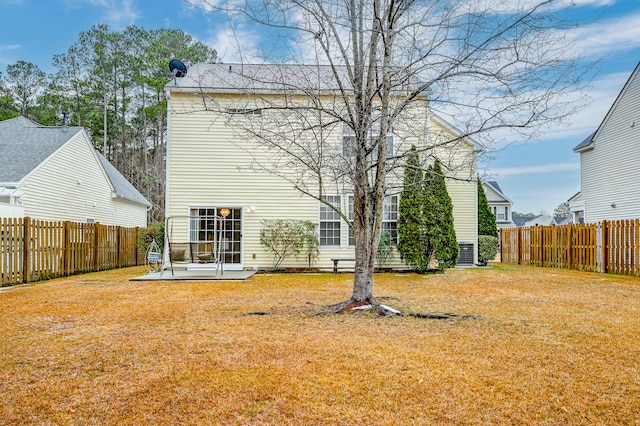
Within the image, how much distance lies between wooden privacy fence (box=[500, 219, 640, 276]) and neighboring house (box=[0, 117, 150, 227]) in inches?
659

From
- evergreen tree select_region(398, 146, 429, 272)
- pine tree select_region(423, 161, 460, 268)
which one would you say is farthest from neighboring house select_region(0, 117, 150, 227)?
pine tree select_region(423, 161, 460, 268)

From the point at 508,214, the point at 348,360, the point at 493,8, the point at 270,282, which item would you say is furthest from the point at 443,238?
→ the point at 508,214

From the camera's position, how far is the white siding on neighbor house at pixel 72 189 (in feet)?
45.6

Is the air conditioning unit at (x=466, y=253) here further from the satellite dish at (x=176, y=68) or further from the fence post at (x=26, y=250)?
the fence post at (x=26, y=250)

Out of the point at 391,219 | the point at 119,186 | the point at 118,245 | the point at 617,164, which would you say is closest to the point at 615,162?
the point at 617,164

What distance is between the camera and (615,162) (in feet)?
54.7

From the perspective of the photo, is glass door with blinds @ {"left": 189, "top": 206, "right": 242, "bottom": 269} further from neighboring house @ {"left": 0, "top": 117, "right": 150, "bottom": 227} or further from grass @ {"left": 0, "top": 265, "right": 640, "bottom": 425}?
grass @ {"left": 0, "top": 265, "right": 640, "bottom": 425}

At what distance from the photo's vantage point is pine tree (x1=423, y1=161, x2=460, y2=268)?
12102mm

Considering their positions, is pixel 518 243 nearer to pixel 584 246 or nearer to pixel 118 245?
pixel 584 246

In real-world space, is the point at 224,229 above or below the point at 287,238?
above

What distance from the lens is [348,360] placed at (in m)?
3.80

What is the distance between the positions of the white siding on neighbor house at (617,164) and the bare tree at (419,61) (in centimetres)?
1300

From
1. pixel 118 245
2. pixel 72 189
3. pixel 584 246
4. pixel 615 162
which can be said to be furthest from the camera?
pixel 615 162

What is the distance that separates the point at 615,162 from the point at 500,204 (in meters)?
21.8
